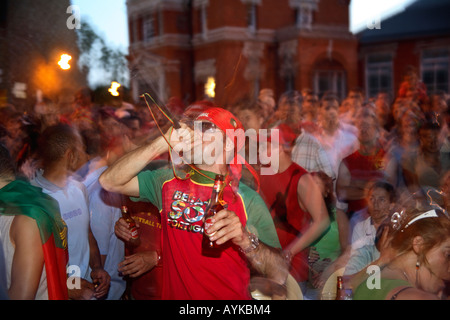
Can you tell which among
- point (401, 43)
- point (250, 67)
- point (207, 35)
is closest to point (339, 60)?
point (401, 43)

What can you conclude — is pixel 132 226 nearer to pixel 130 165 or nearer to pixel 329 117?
pixel 130 165

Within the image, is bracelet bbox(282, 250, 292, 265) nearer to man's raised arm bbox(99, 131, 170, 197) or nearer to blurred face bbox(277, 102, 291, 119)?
man's raised arm bbox(99, 131, 170, 197)

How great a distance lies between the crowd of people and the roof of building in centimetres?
1592

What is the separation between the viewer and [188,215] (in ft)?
8.64

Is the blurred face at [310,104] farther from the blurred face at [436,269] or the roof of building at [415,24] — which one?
the roof of building at [415,24]

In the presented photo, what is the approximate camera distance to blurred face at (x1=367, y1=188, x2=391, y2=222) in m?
3.89

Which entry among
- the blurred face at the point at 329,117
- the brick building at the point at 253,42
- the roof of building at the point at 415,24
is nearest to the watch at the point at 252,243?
the blurred face at the point at 329,117

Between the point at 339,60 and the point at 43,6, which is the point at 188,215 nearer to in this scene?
the point at 43,6

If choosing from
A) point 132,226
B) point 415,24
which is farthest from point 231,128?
point 415,24

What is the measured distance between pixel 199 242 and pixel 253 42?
17255 millimetres

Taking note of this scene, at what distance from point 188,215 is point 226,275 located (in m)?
0.38

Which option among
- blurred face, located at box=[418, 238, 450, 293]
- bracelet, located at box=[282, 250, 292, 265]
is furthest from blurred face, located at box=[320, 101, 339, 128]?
blurred face, located at box=[418, 238, 450, 293]

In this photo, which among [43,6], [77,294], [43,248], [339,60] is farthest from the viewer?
[339,60]

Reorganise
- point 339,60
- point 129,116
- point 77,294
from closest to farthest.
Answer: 1. point 77,294
2. point 129,116
3. point 339,60
